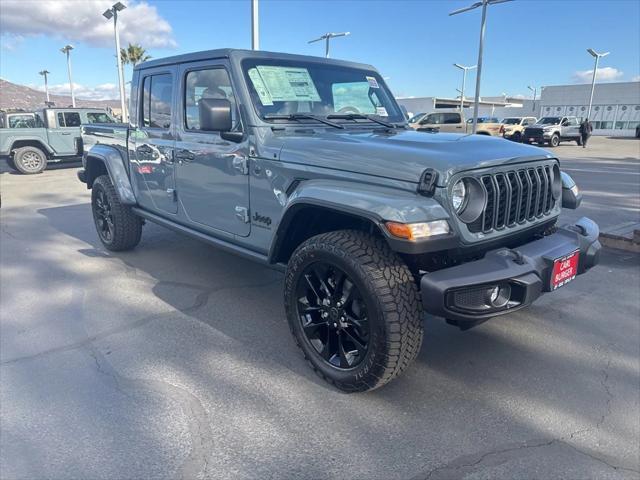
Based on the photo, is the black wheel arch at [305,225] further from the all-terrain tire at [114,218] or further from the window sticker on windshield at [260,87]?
the all-terrain tire at [114,218]

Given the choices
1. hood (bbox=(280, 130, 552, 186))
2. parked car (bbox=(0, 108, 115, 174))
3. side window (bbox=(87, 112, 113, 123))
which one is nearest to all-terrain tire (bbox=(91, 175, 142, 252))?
hood (bbox=(280, 130, 552, 186))

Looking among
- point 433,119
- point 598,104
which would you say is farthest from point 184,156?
point 598,104

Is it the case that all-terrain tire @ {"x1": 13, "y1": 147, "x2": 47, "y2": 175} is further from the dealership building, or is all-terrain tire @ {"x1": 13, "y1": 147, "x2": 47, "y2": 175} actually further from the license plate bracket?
the dealership building

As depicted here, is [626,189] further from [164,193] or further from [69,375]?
[69,375]

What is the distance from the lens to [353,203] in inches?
99.9

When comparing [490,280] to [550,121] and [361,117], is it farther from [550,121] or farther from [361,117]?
[550,121]

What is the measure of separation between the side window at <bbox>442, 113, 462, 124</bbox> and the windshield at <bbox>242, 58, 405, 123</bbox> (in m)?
19.6

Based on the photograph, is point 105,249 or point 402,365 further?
point 105,249

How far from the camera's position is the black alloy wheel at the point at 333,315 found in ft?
8.80

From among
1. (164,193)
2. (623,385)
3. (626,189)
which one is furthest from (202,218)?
(626,189)

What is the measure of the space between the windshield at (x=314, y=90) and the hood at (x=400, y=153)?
388 millimetres

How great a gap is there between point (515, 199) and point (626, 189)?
29.0 feet

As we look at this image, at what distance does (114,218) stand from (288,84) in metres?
2.79

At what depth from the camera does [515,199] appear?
2.81 meters
